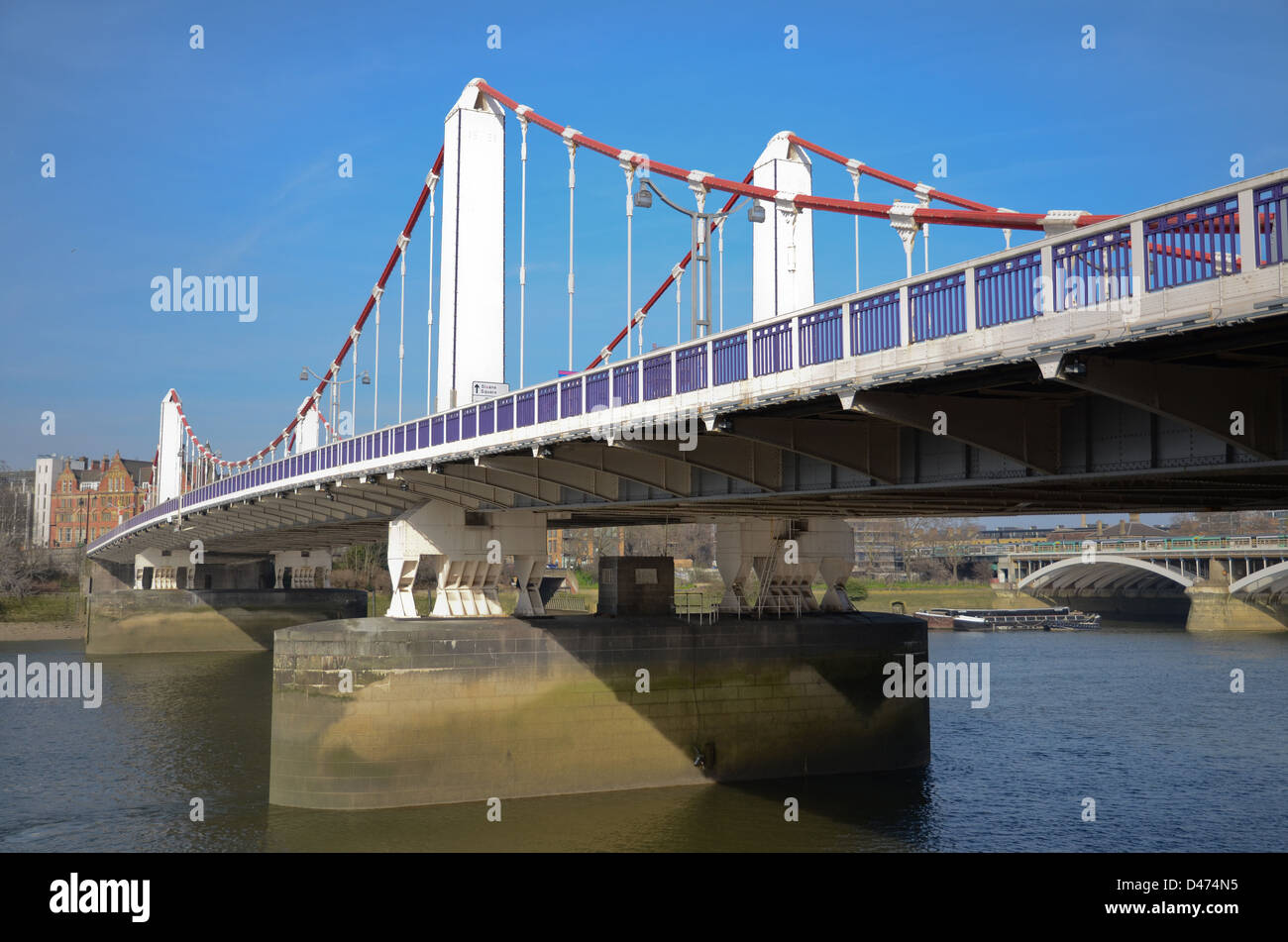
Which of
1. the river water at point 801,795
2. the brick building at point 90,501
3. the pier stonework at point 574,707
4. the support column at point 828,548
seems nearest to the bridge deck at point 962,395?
the pier stonework at point 574,707

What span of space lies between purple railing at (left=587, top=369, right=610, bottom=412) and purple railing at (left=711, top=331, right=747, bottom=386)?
11.4ft

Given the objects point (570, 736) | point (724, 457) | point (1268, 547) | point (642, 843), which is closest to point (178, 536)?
point (570, 736)

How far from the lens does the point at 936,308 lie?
44.4 feet

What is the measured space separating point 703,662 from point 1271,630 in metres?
63.3

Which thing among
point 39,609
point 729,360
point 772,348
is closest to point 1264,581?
point 729,360

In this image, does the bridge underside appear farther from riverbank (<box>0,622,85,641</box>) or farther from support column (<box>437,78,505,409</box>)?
riverbank (<box>0,622,85,641</box>)

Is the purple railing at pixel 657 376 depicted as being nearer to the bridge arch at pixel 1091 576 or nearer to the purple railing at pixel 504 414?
the purple railing at pixel 504 414

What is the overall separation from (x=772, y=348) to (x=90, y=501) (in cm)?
14420

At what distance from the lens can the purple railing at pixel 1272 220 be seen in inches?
385

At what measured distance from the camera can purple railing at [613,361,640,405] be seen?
1973 cm

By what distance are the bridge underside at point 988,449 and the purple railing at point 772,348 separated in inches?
23.2

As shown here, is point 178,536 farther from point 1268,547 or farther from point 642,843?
point 1268,547

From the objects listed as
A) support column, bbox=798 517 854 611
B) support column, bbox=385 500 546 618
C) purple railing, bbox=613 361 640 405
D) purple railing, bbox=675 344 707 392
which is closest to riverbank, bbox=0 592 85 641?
support column, bbox=385 500 546 618
